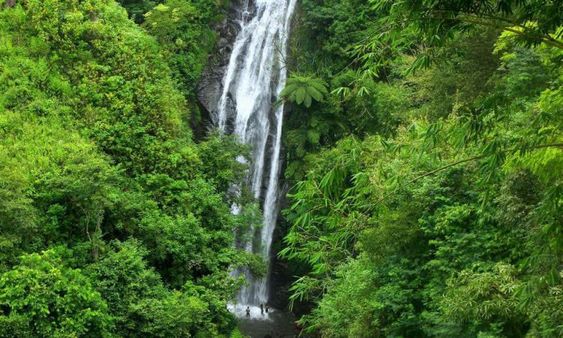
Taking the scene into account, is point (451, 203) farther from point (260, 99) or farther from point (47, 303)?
point (260, 99)

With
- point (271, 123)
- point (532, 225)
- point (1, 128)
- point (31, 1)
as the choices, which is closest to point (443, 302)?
point (532, 225)

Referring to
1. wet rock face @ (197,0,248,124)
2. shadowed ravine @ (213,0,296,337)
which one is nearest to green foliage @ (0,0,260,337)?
wet rock face @ (197,0,248,124)

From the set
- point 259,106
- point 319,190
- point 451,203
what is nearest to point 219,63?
point 259,106

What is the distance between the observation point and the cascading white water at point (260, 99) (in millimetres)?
21828

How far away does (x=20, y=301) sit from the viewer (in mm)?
10320

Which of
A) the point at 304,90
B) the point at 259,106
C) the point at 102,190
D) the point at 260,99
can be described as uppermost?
the point at 304,90

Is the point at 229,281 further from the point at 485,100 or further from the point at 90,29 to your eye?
the point at 485,100

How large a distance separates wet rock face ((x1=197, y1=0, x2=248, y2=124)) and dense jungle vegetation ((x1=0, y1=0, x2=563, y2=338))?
311 centimetres

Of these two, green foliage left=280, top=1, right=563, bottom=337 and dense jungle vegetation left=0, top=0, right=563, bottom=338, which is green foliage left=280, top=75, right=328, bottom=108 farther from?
green foliage left=280, top=1, right=563, bottom=337

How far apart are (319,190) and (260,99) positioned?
17077 mm

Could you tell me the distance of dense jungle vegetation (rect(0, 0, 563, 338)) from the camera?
5.91 metres

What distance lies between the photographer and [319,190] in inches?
237

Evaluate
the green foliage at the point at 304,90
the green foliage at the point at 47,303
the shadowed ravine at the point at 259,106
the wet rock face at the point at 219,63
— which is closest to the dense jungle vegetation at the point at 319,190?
the green foliage at the point at 47,303

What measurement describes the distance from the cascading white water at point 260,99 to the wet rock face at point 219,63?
0.19 meters
